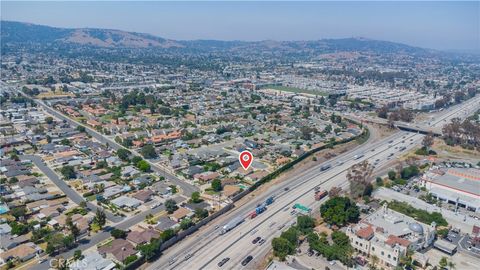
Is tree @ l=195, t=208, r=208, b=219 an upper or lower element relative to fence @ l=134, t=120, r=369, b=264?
upper

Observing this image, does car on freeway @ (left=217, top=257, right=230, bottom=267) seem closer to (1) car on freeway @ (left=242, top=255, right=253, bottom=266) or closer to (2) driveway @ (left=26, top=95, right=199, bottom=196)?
(1) car on freeway @ (left=242, top=255, right=253, bottom=266)

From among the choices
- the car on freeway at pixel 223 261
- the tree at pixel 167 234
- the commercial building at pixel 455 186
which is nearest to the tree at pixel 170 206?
the tree at pixel 167 234

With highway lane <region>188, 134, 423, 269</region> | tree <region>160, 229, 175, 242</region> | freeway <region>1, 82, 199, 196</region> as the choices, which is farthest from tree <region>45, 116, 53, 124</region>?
highway lane <region>188, 134, 423, 269</region>

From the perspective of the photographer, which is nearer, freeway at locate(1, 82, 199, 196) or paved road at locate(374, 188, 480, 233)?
paved road at locate(374, 188, 480, 233)

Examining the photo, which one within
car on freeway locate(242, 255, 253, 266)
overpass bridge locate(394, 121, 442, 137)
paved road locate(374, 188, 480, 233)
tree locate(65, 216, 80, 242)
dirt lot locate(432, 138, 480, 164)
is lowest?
dirt lot locate(432, 138, 480, 164)

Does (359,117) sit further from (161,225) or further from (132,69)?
(132,69)

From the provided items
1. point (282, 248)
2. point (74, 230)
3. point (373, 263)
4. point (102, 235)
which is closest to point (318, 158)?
point (373, 263)

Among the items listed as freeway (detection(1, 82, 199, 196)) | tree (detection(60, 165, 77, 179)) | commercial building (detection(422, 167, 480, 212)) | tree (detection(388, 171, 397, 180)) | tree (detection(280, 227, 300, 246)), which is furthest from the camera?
tree (detection(388, 171, 397, 180))

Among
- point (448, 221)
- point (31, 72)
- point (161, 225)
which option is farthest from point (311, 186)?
point (31, 72)
